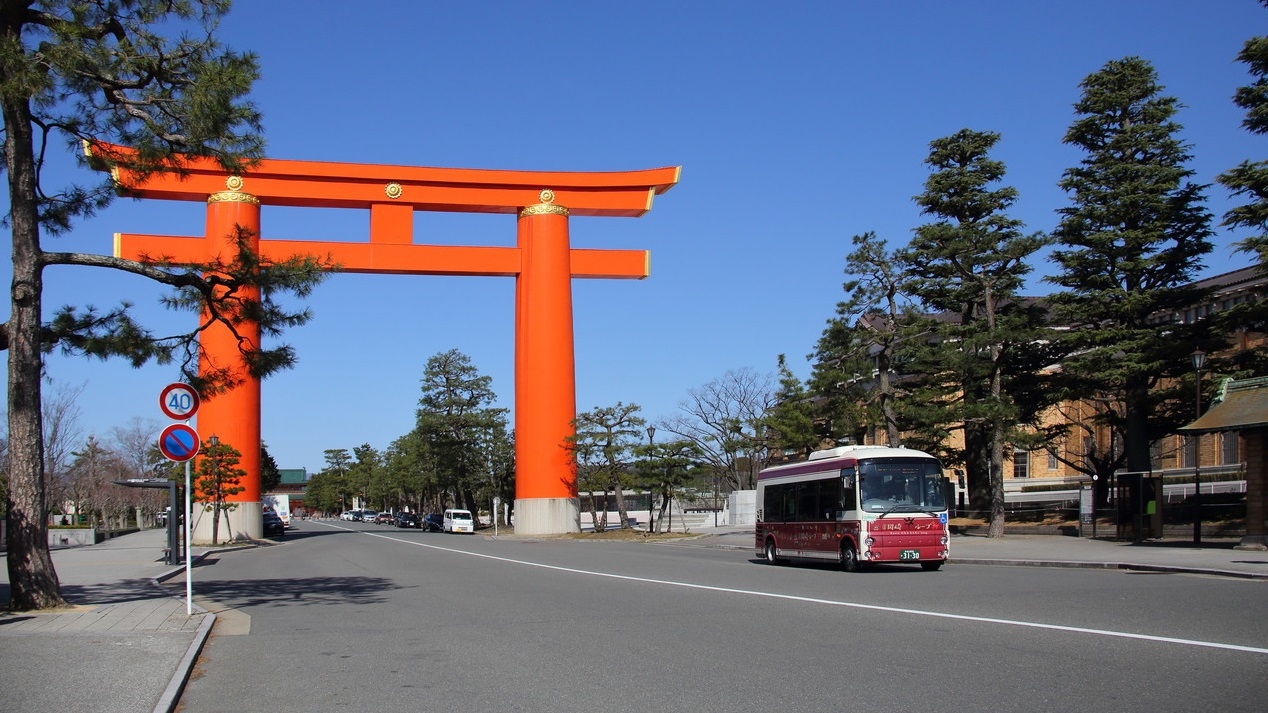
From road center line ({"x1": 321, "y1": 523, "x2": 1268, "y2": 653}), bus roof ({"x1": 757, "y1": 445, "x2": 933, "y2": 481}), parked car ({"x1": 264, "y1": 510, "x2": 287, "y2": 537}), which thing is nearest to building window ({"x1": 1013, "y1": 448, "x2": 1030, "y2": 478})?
parked car ({"x1": 264, "y1": 510, "x2": 287, "y2": 537})

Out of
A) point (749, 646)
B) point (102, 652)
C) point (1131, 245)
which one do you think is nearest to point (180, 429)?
point (102, 652)

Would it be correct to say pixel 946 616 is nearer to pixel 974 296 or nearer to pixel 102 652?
pixel 102 652

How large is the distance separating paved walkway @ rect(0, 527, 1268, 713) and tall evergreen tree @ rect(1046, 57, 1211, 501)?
955 centimetres

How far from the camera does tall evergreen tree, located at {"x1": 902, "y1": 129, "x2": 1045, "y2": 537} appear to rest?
3419cm

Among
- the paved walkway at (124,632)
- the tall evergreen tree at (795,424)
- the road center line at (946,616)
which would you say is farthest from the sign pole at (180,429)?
the tall evergreen tree at (795,424)

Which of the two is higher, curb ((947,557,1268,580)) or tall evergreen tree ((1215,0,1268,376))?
tall evergreen tree ((1215,0,1268,376))

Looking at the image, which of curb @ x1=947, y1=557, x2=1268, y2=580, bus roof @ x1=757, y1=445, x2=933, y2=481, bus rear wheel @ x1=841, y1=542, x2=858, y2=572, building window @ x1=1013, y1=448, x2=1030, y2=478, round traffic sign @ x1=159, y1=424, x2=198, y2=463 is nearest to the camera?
round traffic sign @ x1=159, y1=424, x2=198, y2=463

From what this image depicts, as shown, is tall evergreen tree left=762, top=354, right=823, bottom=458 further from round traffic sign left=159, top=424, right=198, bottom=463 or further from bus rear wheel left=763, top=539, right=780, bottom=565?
round traffic sign left=159, top=424, right=198, bottom=463

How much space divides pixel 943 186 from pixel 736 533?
18.3m

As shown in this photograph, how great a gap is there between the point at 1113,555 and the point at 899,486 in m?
5.96

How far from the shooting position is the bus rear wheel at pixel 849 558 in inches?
818

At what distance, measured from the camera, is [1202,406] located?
3209 cm

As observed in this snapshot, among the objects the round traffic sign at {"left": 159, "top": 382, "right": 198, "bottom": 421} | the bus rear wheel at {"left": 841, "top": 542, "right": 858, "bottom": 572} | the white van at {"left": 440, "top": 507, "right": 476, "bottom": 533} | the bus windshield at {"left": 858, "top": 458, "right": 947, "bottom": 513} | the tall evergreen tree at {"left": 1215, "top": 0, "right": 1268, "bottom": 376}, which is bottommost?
the white van at {"left": 440, "top": 507, "right": 476, "bottom": 533}

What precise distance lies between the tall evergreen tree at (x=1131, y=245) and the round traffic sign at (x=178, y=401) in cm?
2789
